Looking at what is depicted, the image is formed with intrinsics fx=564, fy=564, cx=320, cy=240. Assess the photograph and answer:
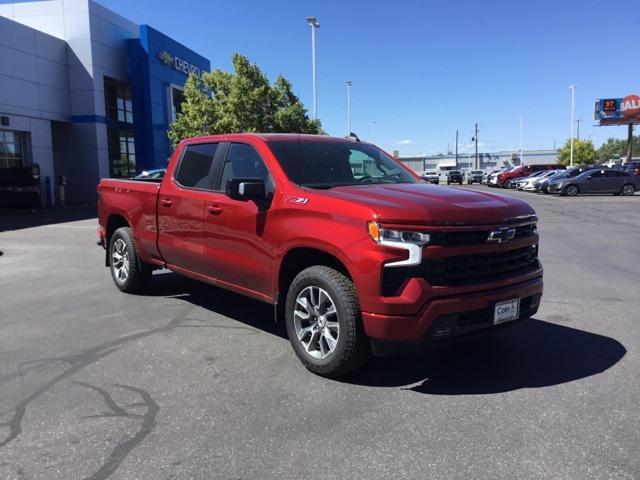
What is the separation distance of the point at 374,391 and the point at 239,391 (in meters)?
0.99

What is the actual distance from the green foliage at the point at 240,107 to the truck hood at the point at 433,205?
2632cm

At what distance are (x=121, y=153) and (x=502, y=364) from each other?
32.7 metres

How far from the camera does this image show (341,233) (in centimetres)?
411

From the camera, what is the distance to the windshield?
4.99m

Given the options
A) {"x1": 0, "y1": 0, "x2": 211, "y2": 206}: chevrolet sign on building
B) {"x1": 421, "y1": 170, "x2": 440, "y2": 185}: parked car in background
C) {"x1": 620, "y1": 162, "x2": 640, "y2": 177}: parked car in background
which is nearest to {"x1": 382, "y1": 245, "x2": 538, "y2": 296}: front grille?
{"x1": 421, "y1": 170, "x2": 440, "y2": 185}: parked car in background

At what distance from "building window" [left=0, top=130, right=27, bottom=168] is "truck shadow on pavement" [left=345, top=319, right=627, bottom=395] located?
1015 inches

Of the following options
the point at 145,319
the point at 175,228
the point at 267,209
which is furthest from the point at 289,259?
the point at 145,319

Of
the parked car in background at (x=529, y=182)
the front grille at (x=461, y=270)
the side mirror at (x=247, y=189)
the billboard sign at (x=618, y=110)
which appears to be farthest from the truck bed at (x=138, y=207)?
the billboard sign at (x=618, y=110)

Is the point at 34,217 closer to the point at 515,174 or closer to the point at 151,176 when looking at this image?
the point at 151,176

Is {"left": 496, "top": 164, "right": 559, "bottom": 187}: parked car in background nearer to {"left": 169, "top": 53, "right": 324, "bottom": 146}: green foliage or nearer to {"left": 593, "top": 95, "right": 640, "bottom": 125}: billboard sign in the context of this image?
→ {"left": 169, "top": 53, "right": 324, "bottom": 146}: green foliage

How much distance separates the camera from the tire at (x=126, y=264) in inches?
275

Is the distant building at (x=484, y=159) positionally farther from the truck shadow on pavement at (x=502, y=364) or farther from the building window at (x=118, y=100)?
the truck shadow on pavement at (x=502, y=364)

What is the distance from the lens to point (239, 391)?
13.6ft

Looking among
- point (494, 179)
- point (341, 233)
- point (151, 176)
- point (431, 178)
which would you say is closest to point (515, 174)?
point (494, 179)
